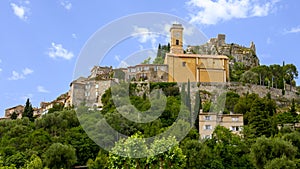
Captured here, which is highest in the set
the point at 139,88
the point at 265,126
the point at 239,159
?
the point at 139,88

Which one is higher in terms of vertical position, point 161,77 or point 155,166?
point 161,77

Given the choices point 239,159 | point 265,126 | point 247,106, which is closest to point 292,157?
point 239,159

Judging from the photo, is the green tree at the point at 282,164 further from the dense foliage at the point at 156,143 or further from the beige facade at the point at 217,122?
the beige facade at the point at 217,122

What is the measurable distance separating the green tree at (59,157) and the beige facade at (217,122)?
13.3 metres

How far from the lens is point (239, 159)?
112 feet

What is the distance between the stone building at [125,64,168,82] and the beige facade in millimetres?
16454

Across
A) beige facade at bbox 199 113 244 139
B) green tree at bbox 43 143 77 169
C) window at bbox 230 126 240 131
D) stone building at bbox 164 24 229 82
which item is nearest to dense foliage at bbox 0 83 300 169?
green tree at bbox 43 143 77 169

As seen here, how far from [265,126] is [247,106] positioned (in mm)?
7012

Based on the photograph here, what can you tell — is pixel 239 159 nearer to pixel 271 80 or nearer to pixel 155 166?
pixel 155 166

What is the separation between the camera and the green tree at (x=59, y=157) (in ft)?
112

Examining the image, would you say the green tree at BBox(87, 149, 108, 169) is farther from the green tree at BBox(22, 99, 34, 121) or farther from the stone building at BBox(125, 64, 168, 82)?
the stone building at BBox(125, 64, 168, 82)

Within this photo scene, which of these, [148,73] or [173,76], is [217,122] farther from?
[148,73]

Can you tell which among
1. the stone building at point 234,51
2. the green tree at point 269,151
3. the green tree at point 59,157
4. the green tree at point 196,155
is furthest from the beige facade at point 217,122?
the stone building at point 234,51

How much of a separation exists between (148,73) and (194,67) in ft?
21.2
